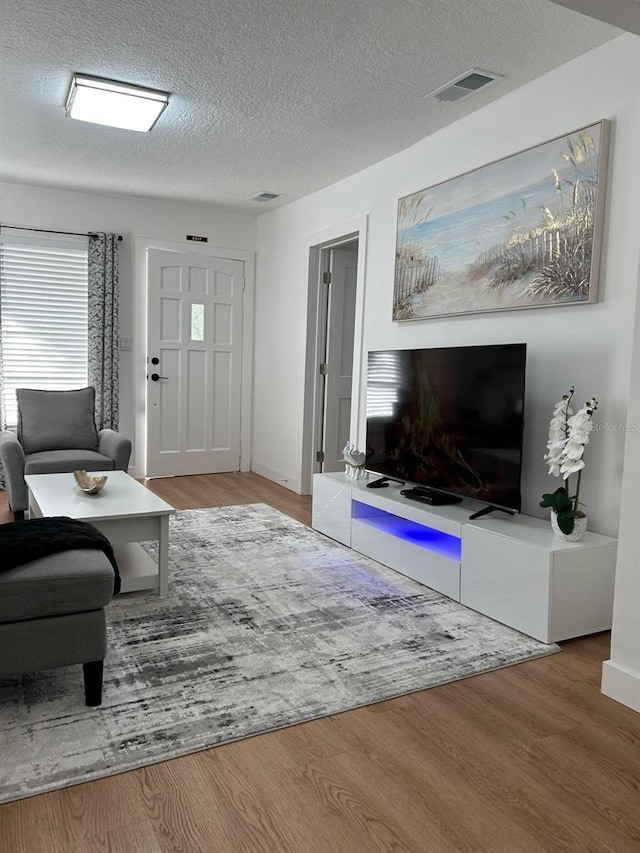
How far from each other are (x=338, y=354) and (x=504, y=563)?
10.3 feet

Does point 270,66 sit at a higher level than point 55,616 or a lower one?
higher

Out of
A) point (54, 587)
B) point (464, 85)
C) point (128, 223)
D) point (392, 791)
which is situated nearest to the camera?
point (392, 791)

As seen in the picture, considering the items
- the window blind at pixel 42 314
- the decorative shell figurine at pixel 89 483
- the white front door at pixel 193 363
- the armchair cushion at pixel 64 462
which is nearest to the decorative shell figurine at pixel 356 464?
the decorative shell figurine at pixel 89 483

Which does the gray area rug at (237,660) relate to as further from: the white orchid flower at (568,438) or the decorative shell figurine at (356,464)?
the white orchid flower at (568,438)

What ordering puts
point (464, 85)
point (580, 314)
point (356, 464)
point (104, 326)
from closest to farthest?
point (580, 314) < point (464, 85) < point (356, 464) < point (104, 326)

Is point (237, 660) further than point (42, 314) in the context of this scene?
No

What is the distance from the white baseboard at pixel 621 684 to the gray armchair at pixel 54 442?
3.39 metres

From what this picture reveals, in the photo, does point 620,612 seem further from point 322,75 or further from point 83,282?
point 83,282

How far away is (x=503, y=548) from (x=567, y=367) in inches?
35.7

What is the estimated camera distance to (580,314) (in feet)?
9.84

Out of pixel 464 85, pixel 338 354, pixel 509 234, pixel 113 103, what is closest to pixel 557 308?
pixel 509 234

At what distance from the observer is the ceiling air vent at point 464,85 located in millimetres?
3129

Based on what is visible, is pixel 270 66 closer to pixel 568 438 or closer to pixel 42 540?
pixel 568 438

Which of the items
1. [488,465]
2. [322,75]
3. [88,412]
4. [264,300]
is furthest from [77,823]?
[264,300]
